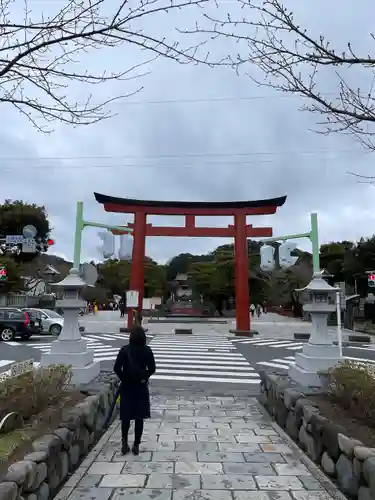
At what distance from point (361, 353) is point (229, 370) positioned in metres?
7.15

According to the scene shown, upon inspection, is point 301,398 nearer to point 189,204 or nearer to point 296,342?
point 296,342

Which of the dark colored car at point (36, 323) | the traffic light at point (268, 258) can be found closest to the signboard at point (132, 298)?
the dark colored car at point (36, 323)

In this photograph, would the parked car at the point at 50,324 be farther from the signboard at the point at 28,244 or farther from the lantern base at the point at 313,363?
the lantern base at the point at 313,363

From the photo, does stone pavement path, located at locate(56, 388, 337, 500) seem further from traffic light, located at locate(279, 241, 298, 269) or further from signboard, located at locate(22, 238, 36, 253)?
signboard, located at locate(22, 238, 36, 253)

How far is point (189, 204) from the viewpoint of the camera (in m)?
23.7

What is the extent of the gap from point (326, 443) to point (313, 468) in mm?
398

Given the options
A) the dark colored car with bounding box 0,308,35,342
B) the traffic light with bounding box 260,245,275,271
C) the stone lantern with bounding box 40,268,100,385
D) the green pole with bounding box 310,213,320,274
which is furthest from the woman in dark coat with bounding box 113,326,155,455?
the dark colored car with bounding box 0,308,35,342

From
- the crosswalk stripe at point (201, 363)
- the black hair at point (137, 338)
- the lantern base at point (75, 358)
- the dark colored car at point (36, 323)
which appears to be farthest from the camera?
the dark colored car at point (36, 323)

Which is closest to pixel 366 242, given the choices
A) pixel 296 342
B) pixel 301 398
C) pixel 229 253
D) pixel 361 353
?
pixel 229 253

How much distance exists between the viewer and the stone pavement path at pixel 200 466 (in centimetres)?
390

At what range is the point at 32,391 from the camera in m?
4.83

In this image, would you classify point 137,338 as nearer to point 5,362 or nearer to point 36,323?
point 5,362

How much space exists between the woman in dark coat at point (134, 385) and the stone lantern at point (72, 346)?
8.02 ft

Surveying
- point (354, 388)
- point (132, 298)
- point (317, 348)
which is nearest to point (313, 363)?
point (317, 348)
